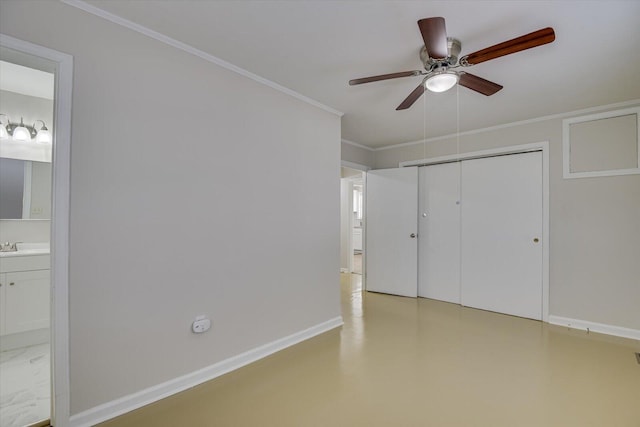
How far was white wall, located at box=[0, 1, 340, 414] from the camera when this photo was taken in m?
1.67

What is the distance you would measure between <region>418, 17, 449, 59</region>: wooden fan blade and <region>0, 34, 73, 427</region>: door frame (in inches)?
75.8

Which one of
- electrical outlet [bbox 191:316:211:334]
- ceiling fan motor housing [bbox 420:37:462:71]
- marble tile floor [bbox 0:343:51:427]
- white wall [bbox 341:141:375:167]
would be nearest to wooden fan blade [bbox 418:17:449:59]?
ceiling fan motor housing [bbox 420:37:462:71]

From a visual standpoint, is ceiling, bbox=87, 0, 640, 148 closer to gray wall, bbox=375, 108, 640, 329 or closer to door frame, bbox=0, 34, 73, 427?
door frame, bbox=0, 34, 73, 427

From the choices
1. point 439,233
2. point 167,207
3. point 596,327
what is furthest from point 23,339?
point 596,327

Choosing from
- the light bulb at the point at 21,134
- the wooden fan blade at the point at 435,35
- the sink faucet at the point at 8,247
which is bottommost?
the sink faucet at the point at 8,247

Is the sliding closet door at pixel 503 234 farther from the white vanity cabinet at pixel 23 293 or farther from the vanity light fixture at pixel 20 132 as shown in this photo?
the vanity light fixture at pixel 20 132

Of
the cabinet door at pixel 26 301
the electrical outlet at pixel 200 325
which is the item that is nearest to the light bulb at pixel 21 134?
the cabinet door at pixel 26 301

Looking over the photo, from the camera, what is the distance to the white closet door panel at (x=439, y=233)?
4176 mm

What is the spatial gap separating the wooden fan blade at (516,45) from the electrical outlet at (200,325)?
2.45 metres

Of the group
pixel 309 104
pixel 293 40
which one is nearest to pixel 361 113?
pixel 309 104

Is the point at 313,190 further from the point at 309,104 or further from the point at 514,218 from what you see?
the point at 514,218

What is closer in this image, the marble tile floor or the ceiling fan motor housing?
the marble tile floor

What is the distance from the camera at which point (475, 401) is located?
196 cm

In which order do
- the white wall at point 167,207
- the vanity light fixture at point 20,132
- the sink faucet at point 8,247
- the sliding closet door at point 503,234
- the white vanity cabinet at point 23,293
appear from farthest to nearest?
1. the sliding closet door at point 503,234
2. the vanity light fixture at point 20,132
3. the sink faucet at point 8,247
4. the white vanity cabinet at point 23,293
5. the white wall at point 167,207
